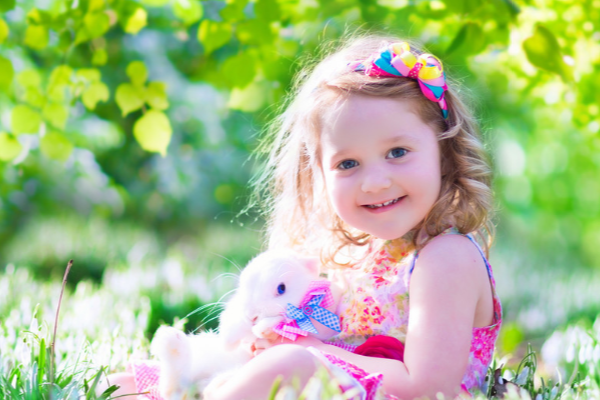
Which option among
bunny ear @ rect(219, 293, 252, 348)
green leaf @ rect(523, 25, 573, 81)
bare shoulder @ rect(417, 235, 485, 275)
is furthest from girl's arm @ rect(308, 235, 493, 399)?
green leaf @ rect(523, 25, 573, 81)

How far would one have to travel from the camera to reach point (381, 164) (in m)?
1.67

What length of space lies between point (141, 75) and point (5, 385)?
1.64 meters

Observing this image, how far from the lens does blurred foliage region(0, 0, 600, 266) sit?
285 cm

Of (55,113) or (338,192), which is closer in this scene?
(338,192)

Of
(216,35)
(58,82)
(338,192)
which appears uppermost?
(216,35)

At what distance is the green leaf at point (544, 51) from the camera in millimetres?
2322

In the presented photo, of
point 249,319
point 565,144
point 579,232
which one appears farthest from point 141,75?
point 579,232

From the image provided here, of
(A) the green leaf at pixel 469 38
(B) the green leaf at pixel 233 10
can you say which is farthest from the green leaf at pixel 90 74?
(A) the green leaf at pixel 469 38

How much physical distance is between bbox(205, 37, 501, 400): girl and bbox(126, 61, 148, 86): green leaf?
1085 millimetres

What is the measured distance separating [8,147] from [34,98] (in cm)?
30

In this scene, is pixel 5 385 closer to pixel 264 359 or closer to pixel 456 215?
pixel 264 359

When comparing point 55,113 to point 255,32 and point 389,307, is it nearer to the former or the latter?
point 255,32

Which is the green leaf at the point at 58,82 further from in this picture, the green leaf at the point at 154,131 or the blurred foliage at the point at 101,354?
the blurred foliage at the point at 101,354

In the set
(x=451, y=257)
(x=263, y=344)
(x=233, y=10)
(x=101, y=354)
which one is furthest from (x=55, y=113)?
(x=451, y=257)
